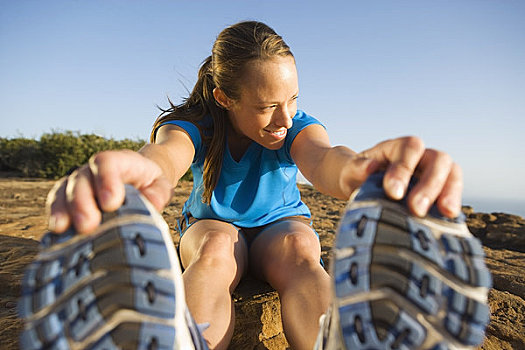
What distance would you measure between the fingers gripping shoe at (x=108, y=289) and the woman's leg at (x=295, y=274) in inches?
19.6

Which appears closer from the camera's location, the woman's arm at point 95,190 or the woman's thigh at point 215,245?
the woman's arm at point 95,190

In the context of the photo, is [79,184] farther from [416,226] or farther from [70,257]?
[416,226]

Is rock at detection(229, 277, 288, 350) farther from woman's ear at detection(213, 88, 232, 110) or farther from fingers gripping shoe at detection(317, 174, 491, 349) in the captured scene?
woman's ear at detection(213, 88, 232, 110)

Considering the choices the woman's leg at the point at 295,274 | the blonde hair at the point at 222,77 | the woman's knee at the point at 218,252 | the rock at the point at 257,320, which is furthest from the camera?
the blonde hair at the point at 222,77

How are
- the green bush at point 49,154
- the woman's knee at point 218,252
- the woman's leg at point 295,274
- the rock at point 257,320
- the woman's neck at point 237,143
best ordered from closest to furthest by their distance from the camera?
1. the woman's leg at point 295,274
2. the woman's knee at point 218,252
3. the rock at point 257,320
4. the woman's neck at point 237,143
5. the green bush at point 49,154

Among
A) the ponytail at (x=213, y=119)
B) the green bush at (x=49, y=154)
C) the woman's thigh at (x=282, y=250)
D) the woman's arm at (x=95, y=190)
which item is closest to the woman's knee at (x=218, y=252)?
the woman's thigh at (x=282, y=250)

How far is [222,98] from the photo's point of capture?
1.88m

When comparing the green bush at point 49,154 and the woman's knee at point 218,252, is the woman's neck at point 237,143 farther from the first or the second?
the green bush at point 49,154

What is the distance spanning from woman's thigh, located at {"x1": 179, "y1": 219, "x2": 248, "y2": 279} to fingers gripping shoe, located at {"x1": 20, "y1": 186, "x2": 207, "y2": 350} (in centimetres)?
55

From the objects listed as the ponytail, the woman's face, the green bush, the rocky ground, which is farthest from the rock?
the green bush

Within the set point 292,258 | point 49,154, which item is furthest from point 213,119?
point 49,154

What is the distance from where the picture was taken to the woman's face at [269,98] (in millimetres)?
1613

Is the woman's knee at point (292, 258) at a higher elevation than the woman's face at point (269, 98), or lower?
lower

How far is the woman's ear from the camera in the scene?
1.85 metres
